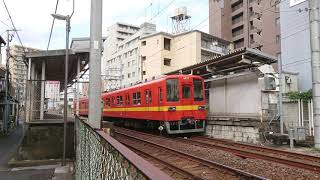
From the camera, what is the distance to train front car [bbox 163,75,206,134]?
1636 centimetres

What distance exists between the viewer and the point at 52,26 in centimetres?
1596

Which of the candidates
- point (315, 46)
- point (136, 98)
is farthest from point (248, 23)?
point (315, 46)

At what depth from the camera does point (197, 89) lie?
17.1 metres

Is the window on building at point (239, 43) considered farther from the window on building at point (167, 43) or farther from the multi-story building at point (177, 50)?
the window on building at point (167, 43)

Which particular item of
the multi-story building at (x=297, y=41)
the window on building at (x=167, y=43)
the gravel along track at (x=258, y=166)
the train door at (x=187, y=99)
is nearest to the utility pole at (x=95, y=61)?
the gravel along track at (x=258, y=166)

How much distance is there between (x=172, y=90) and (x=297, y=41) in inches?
490

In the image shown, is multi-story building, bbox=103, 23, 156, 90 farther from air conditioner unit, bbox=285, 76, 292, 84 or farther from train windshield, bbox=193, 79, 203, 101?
train windshield, bbox=193, 79, 203, 101

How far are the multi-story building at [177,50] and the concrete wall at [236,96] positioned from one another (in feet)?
101

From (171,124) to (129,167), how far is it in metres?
14.6

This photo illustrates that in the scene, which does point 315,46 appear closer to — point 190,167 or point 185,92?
point 185,92

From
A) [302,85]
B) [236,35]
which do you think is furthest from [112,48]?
[302,85]

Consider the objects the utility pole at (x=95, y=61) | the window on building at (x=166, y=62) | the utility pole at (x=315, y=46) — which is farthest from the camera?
the window on building at (x=166, y=62)

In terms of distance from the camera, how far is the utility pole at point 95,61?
732 cm

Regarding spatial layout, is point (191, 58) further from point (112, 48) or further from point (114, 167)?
point (114, 167)
